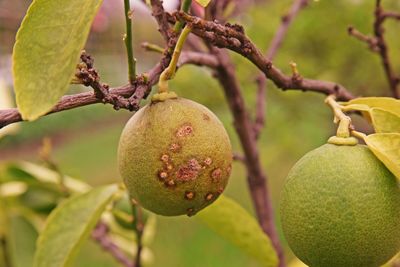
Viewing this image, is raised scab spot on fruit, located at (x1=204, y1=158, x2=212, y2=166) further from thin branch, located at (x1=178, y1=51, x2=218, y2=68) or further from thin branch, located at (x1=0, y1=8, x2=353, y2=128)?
thin branch, located at (x1=178, y1=51, x2=218, y2=68)

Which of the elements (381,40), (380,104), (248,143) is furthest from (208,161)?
(381,40)

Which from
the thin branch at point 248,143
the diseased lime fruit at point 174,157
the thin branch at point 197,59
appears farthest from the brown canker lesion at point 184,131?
the thin branch at point 248,143

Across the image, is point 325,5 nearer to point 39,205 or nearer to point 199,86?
point 199,86

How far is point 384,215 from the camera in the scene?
3.13 feet

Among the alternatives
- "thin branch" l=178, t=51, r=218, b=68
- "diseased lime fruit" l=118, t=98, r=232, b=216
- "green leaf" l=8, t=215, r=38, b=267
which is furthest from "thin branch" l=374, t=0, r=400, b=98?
"green leaf" l=8, t=215, r=38, b=267

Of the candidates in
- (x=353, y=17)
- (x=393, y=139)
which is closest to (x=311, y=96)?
(x=353, y=17)

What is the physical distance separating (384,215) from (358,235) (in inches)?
2.1

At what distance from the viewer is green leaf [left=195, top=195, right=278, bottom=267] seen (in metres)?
1.32

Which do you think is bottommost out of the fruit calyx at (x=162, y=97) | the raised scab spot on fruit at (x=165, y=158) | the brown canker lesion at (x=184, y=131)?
the raised scab spot on fruit at (x=165, y=158)

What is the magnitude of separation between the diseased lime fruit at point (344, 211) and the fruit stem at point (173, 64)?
0.27 metres

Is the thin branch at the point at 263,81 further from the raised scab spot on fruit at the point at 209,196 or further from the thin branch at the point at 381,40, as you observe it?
the raised scab spot on fruit at the point at 209,196

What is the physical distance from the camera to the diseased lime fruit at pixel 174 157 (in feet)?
3.17

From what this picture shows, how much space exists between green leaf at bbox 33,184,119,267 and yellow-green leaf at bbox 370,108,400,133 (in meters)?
0.60

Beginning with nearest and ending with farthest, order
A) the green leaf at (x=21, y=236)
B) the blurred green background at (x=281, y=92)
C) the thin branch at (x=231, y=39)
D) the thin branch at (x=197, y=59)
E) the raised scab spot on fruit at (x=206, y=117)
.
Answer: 1. the thin branch at (x=231, y=39)
2. the raised scab spot on fruit at (x=206, y=117)
3. the thin branch at (x=197, y=59)
4. the green leaf at (x=21, y=236)
5. the blurred green background at (x=281, y=92)
